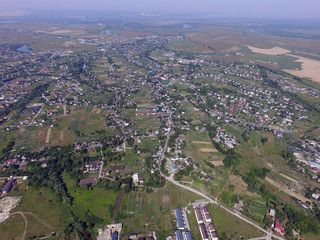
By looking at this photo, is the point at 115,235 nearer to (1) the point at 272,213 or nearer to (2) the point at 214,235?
(2) the point at 214,235

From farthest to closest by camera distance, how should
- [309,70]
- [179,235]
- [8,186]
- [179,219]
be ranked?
1. [309,70]
2. [8,186]
3. [179,219]
4. [179,235]

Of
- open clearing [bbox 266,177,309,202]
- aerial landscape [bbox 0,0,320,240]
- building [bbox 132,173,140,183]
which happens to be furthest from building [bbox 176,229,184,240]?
open clearing [bbox 266,177,309,202]

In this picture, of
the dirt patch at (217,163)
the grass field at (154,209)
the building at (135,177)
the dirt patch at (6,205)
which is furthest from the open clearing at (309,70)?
the dirt patch at (6,205)

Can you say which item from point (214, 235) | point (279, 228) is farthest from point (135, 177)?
point (279, 228)

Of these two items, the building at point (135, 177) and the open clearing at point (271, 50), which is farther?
the open clearing at point (271, 50)

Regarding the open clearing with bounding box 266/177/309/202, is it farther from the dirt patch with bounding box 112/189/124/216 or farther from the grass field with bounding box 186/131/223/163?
the dirt patch with bounding box 112/189/124/216

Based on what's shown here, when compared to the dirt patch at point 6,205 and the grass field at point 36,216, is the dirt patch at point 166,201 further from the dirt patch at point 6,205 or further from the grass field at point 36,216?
the dirt patch at point 6,205

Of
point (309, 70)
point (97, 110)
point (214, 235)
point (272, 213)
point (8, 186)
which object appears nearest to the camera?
point (214, 235)
